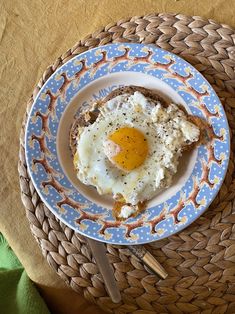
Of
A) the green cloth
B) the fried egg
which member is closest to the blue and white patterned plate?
the fried egg

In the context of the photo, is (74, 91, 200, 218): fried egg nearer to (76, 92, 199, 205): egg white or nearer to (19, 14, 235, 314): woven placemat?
(76, 92, 199, 205): egg white

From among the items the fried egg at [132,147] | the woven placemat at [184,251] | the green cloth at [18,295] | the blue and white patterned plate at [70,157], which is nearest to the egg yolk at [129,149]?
the fried egg at [132,147]

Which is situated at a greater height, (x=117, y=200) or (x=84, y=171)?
(x=84, y=171)

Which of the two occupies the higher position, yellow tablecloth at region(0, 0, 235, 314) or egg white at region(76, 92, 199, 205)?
yellow tablecloth at region(0, 0, 235, 314)

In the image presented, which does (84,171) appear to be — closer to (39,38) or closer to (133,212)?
(133,212)

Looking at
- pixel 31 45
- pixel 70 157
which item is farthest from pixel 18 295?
pixel 31 45

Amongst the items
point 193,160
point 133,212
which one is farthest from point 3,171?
point 193,160
